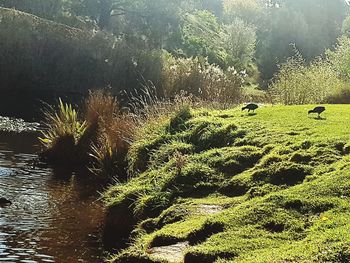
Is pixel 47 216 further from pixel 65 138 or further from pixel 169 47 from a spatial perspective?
pixel 169 47

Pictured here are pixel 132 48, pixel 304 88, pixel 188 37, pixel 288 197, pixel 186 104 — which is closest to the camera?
pixel 288 197

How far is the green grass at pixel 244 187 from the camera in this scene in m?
5.49

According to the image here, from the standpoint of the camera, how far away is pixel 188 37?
174 feet

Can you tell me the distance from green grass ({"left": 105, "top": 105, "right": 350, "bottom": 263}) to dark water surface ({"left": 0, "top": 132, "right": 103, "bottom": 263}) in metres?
0.69

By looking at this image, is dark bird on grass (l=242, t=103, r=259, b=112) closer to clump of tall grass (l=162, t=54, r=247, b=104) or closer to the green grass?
the green grass

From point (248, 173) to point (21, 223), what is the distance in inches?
139

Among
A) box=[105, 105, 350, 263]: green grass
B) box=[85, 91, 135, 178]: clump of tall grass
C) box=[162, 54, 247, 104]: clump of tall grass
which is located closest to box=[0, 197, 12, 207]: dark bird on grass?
box=[105, 105, 350, 263]: green grass

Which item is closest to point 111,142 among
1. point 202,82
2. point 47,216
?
point 47,216

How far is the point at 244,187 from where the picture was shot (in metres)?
7.85

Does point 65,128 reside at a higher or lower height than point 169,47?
lower

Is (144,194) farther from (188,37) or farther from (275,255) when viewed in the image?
(188,37)

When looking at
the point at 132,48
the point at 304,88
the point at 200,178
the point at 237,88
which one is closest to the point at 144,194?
the point at 200,178

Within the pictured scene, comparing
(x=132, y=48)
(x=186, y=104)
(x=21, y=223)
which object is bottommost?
(x=21, y=223)

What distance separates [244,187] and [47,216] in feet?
11.1
